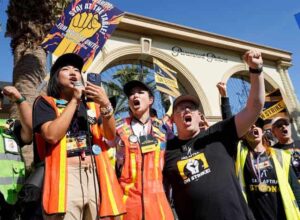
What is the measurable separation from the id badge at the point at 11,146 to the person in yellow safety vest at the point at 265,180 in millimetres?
2088

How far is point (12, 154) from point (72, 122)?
1070 millimetres

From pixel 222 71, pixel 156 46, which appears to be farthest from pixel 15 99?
pixel 222 71

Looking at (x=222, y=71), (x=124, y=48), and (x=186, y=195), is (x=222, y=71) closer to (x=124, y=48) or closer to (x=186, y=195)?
(x=124, y=48)

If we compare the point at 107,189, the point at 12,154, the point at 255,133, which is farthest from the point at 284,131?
the point at 12,154

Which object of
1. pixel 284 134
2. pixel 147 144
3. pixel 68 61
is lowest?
pixel 147 144

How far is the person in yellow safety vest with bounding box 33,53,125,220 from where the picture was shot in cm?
196

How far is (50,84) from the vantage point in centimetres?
251

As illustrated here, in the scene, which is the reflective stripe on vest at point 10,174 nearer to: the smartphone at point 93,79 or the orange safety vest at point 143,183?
the orange safety vest at point 143,183

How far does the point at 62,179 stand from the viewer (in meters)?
1.96

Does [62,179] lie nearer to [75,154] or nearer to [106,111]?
[75,154]

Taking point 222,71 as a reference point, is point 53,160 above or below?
below

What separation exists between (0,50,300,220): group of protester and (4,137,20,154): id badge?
0.01 meters

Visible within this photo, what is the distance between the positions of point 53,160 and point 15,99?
0.75 m

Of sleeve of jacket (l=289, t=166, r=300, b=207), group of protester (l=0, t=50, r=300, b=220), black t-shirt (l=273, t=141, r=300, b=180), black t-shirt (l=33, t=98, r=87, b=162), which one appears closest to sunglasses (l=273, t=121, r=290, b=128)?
black t-shirt (l=273, t=141, r=300, b=180)
